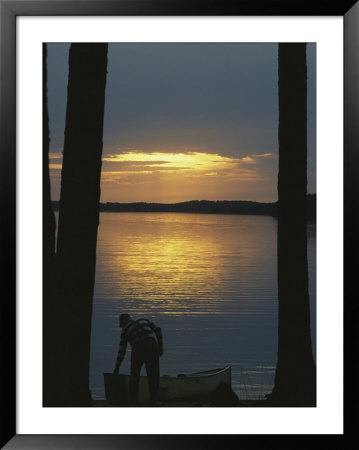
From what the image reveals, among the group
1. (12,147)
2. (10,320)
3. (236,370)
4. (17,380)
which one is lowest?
(236,370)

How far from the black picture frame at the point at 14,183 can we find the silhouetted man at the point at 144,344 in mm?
671

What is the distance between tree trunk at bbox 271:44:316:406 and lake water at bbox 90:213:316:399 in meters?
0.09

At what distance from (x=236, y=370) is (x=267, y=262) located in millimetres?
2404

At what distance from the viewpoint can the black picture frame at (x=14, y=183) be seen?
1956 millimetres

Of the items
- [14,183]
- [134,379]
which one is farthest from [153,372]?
[14,183]

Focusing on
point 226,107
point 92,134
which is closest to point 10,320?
point 92,134

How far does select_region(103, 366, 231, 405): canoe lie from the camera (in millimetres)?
2508

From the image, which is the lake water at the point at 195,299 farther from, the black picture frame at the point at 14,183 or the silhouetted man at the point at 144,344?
the black picture frame at the point at 14,183

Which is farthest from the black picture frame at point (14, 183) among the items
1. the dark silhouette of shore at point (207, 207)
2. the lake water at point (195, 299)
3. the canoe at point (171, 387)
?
the dark silhouette of shore at point (207, 207)

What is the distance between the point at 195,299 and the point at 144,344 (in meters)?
1.16

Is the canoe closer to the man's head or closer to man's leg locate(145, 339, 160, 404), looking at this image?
man's leg locate(145, 339, 160, 404)

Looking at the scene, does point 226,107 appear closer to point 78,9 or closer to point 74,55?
point 74,55

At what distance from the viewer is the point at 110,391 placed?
9.12ft

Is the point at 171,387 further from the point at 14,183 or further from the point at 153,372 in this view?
the point at 14,183
